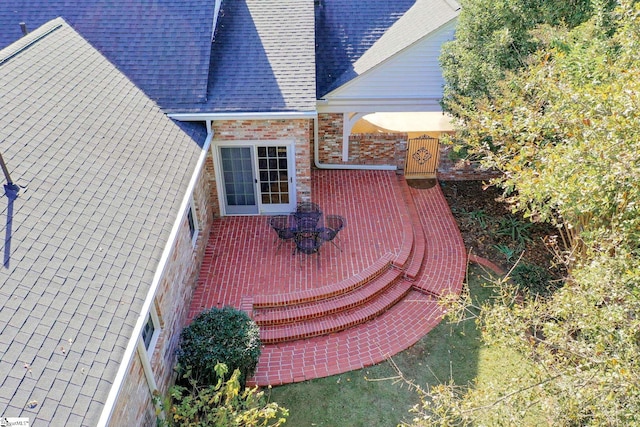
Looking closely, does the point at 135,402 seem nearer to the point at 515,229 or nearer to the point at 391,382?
the point at 391,382

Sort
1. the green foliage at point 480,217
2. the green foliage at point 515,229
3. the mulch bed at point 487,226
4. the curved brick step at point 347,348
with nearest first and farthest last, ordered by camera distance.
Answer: the curved brick step at point 347,348 → the mulch bed at point 487,226 → the green foliage at point 515,229 → the green foliage at point 480,217

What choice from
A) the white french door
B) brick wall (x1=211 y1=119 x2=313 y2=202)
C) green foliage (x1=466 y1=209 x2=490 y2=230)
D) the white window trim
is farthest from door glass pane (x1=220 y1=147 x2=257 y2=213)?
green foliage (x1=466 y1=209 x2=490 y2=230)

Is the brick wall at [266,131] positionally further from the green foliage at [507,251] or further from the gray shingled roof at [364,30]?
the green foliage at [507,251]

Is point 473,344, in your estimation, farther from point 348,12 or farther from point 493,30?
point 348,12

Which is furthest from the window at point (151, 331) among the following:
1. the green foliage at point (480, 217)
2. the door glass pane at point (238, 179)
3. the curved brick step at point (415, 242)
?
the green foliage at point (480, 217)

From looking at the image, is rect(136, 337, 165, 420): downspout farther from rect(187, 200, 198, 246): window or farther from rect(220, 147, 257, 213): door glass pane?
rect(220, 147, 257, 213): door glass pane

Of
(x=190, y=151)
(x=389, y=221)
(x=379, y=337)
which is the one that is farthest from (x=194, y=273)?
(x=389, y=221)
